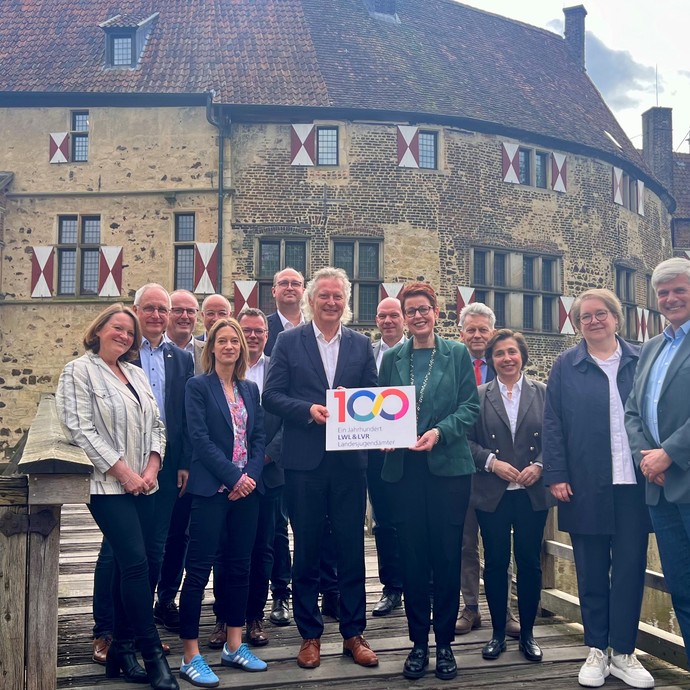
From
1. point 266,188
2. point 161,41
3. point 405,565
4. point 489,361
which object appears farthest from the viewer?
point 161,41

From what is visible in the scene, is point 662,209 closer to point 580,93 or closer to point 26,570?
point 580,93

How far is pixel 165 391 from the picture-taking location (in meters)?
4.61

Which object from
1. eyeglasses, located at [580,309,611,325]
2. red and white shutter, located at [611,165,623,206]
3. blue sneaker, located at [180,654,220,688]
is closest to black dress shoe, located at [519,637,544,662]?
blue sneaker, located at [180,654,220,688]

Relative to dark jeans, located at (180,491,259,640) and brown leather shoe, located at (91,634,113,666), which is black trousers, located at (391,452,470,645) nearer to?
dark jeans, located at (180,491,259,640)

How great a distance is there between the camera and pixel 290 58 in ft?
57.6

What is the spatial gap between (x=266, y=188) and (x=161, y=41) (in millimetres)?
4492

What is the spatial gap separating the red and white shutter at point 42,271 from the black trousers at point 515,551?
13914 mm

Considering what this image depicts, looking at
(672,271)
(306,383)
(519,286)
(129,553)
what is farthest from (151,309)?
(519,286)

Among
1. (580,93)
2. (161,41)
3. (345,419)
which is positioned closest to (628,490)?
(345,419)

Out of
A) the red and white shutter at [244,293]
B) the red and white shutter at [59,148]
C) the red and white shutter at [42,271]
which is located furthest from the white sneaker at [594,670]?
the red and white shutter at [59,148]

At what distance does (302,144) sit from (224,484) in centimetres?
1340

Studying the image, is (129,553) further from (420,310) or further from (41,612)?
(420,310)

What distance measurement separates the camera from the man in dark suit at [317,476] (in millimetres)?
4221

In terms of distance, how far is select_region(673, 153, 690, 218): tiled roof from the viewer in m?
26.0
